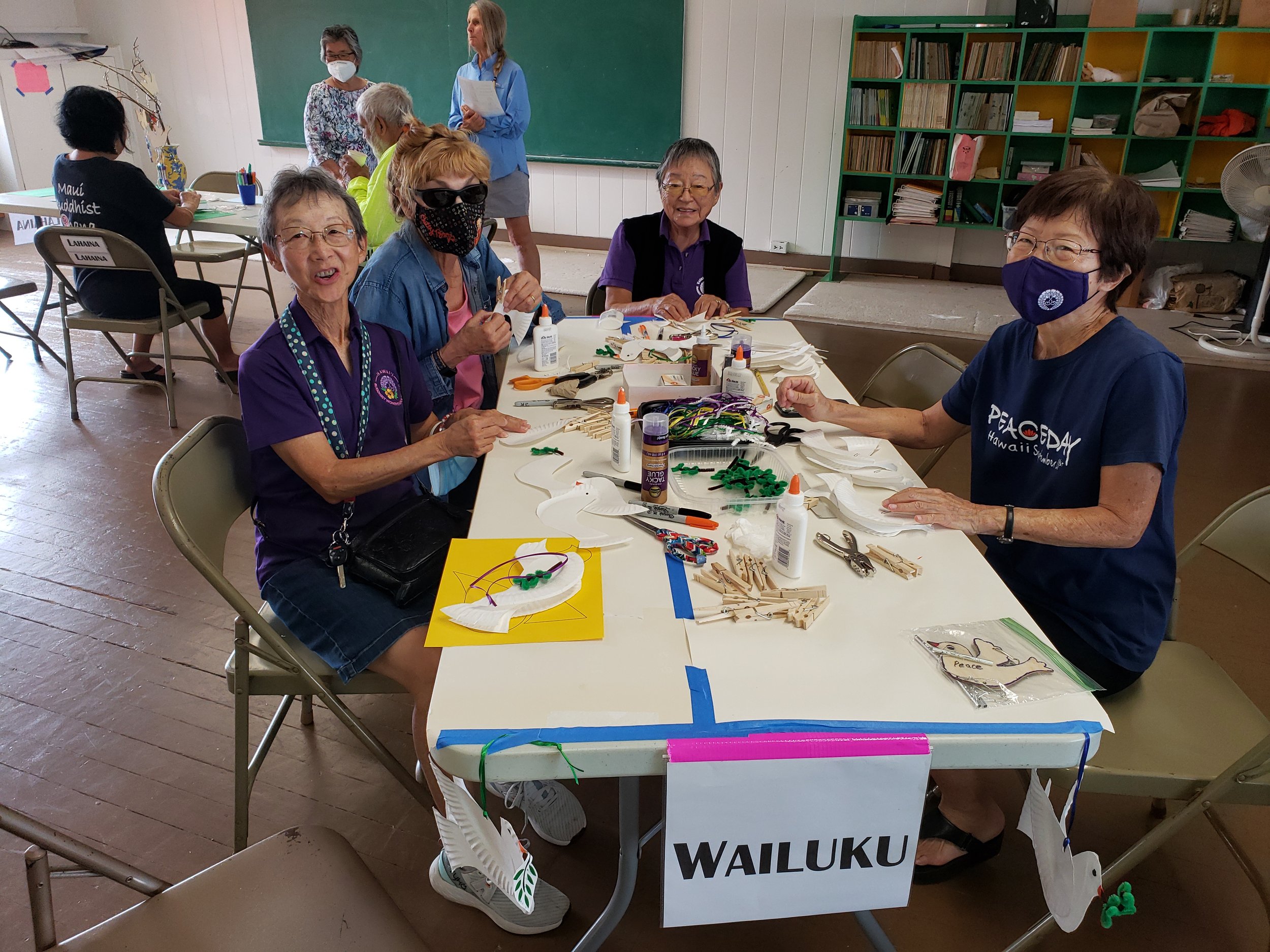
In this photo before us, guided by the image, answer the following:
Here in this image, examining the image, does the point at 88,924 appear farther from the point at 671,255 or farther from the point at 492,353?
the point at 671,255

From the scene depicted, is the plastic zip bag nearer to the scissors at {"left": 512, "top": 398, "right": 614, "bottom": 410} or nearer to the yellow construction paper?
the yellow construction paper

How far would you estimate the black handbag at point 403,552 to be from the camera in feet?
5.44

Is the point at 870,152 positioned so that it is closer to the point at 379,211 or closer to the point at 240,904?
the point at 379,211

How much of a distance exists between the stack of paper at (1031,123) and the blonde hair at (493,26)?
3.53 m

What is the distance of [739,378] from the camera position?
2.16 metres

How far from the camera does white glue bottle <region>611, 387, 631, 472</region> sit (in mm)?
1715

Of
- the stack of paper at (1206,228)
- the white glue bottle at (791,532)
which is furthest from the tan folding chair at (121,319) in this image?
the stack of paper at (1206,228)

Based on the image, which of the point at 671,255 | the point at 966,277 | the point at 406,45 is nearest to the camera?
the point at 671,255

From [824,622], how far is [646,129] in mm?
6580

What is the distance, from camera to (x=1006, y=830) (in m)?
1.93

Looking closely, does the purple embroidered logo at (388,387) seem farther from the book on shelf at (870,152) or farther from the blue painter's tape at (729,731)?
the book on shelf at (870,152)

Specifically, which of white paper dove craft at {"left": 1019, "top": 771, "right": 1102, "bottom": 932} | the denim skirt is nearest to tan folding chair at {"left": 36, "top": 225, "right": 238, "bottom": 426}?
the denim skirt

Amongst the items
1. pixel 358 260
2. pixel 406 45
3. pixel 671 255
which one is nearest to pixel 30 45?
pixel 406 45

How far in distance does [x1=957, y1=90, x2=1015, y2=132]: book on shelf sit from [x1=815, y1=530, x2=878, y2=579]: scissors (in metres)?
5.68
